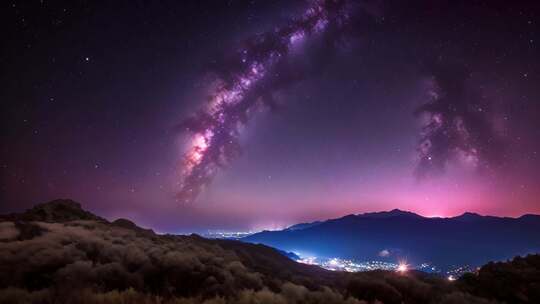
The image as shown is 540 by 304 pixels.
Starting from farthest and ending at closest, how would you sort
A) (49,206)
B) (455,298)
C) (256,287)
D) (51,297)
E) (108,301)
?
(49,206) < (256,287) < (455,298) < (51,297) < (108,301)

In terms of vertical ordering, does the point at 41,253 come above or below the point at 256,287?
above

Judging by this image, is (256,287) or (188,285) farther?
(256,287)

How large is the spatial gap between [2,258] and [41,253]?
127 cm

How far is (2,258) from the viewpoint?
534 inches

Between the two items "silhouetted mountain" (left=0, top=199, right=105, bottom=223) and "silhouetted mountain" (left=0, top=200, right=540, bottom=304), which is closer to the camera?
"silhouetted mountain" (left=0, top=200, right=540, bottom=304)

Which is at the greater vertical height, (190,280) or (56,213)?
(56,213)

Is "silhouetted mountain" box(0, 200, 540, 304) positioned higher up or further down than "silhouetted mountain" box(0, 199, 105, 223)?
further down

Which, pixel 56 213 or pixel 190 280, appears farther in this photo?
pixel 56 213

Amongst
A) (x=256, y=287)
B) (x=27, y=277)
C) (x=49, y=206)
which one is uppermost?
(x=49, y=206)

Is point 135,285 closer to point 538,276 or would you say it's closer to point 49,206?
point 538,276

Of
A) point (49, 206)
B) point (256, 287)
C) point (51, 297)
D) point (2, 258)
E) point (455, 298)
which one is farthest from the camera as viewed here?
point (49, 206)

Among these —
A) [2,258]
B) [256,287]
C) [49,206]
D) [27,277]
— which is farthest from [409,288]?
[49,206]

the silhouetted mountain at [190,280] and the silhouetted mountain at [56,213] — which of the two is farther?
the silhouetted mountain at [56,213]

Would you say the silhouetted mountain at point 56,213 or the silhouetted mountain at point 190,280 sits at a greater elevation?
the silhouetted mountain at point 56,213
